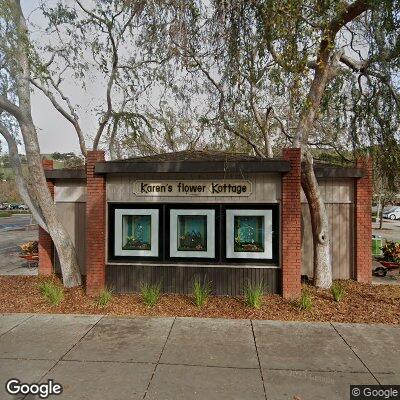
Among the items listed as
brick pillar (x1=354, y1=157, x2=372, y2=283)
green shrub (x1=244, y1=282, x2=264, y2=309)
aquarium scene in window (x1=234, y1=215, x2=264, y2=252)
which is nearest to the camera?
green shrub (x1=244, y1=282, x2=264, y2=309)

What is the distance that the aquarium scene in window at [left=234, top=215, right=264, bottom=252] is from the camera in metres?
8.57

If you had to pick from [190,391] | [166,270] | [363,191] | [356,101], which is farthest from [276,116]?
[190,391]

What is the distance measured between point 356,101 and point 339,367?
24.1 ft

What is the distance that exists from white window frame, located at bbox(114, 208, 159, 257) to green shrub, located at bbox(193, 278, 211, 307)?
4.08ft

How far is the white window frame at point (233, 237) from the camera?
8.50 metres

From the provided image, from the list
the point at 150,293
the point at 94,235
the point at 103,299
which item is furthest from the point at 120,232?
the point at 150,293

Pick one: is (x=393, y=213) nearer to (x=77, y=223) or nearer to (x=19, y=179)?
(x=77, y=223)

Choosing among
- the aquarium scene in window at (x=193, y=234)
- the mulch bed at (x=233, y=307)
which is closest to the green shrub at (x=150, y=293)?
the mulch bed at (x=233, y=307)

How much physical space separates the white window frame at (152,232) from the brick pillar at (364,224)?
214 inches

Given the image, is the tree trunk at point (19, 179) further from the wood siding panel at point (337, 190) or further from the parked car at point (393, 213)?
the parked car at point (393, 213)

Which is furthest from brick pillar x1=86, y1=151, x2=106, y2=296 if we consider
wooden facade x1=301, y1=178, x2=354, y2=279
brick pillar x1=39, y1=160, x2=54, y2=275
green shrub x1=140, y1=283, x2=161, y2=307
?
wooden facade x1=301, y1=178, x2=354, y2=279

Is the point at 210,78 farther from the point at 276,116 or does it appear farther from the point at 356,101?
the point at 276,116

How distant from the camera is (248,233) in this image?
8609mm

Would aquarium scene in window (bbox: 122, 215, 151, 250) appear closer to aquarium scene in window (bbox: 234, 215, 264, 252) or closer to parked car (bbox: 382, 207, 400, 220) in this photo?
aquarium scene in window (bbox: 234, 215, 264, 252)
